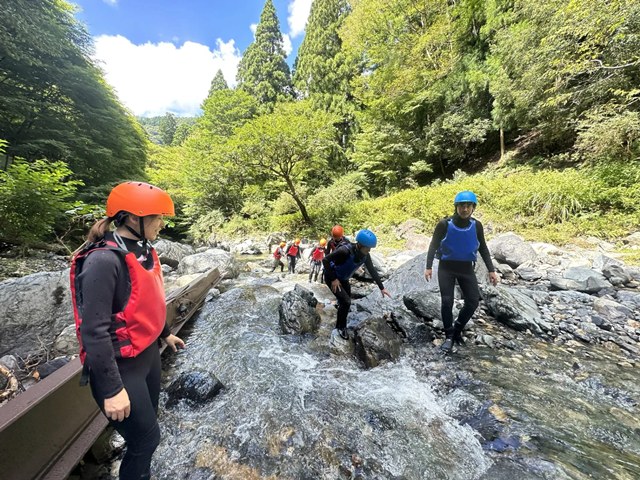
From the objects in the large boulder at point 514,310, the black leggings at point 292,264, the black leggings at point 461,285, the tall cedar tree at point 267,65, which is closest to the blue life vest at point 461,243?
the black leggings at point 461,285

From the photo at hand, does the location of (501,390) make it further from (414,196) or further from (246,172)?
(246,172)

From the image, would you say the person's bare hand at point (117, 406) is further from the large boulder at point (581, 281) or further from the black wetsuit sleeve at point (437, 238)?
the large boulder at point (581, 281)

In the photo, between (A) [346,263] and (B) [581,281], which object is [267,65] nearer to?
(A) [346,263]

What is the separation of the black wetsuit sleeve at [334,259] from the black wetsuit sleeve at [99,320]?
3145 mm

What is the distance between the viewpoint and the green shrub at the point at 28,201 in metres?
6.42

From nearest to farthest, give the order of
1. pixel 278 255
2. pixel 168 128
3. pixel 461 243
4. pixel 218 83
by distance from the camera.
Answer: pixel 461 243 → pixel 278 255 → pixel 218 83 → pixel 168 128

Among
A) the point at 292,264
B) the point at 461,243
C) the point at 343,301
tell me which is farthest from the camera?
the point at 292,264

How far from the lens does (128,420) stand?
1476mm

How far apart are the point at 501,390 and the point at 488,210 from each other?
10.0 m

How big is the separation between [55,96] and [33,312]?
13.9 metres

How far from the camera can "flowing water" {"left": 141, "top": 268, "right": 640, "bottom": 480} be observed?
229 cm

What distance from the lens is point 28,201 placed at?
6.69 m

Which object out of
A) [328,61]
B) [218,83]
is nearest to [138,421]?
[328,61]

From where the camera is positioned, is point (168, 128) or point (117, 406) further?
point (168, 128)
